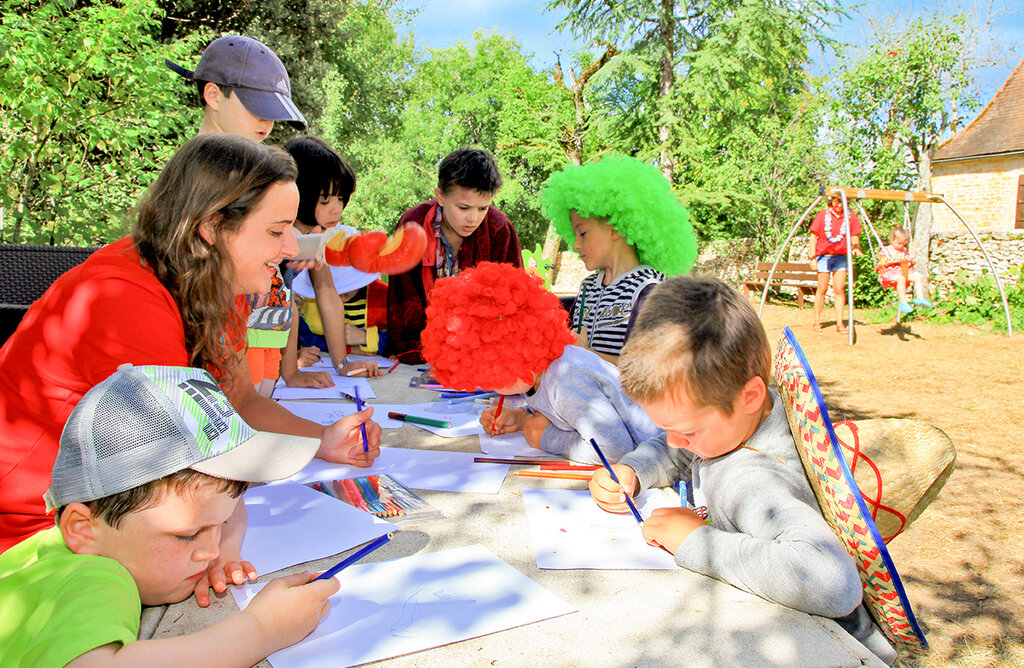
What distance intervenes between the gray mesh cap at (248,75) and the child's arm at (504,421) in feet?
4.26

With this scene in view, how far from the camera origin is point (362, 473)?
180cm

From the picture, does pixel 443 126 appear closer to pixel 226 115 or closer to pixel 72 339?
pixel 226 115

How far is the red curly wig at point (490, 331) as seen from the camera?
6.61 feet

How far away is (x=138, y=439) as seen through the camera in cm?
98

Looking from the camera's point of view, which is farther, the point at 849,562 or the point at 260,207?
the point at 260,207

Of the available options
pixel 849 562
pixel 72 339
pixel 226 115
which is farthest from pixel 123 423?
pixel 226 115

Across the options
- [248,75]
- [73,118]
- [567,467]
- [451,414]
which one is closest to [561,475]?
[567,467]

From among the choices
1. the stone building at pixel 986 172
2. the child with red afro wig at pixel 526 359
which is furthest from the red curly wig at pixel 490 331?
the stone building at pixel 986 172

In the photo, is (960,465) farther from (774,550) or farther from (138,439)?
(138,439)

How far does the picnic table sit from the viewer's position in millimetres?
979

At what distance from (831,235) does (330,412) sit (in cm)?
832

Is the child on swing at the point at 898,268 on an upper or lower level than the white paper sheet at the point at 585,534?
lower

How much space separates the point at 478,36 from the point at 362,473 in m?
27.6

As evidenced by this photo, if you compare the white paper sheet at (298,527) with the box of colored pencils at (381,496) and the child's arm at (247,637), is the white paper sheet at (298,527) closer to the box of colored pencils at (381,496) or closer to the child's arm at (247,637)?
the box of colored pencils at (381,496)
